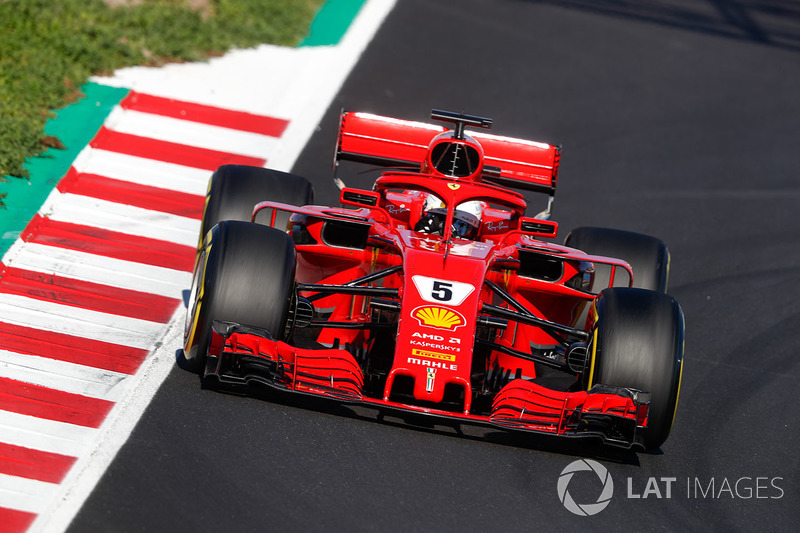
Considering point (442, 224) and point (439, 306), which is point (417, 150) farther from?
point (439, 306)

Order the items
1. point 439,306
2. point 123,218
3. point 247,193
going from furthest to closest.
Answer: point 123,218 < point 247,193 < point 439,306

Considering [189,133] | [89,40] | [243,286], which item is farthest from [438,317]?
[89,40]

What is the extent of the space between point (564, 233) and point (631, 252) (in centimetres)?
226

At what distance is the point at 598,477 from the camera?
7.16 meters

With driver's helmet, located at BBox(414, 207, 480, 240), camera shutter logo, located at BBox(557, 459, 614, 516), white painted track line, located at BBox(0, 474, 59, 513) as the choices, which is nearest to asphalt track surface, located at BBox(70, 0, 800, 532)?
camera shutter logo, located at BBox(557, 459, 614, 516)

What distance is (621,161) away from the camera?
1260cm

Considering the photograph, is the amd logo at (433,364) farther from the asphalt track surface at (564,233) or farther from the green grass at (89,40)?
the green grass at (89,40)

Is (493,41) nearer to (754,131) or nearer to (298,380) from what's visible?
(754,131)

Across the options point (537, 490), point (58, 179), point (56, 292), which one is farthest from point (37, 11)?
point (537, 490)

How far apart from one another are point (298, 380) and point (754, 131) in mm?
8913

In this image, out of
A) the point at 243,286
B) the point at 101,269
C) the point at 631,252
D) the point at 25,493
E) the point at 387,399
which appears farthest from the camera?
the point at 101,269

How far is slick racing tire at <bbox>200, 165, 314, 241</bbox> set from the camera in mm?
8523

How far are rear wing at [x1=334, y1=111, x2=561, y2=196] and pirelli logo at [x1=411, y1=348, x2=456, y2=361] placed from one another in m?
2.55

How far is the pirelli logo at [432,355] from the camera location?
275 inches
